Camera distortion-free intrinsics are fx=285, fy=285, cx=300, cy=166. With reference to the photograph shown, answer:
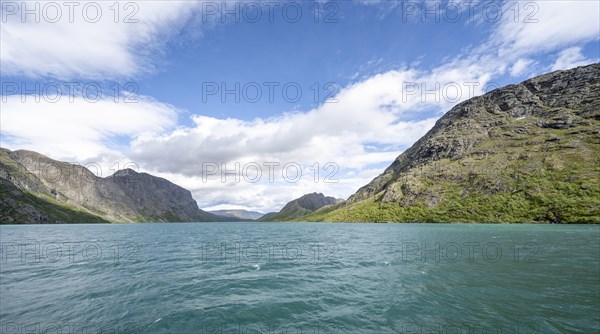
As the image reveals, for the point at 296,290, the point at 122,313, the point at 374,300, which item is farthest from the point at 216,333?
the point at 374,300

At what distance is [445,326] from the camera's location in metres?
19.6

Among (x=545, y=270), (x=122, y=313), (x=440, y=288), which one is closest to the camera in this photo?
(x=122, y=313)

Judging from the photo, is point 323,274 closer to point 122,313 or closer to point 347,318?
point 347,318

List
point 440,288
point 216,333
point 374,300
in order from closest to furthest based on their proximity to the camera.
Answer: point 216,333 < point 374,300 < point 440,288

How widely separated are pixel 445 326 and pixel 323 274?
62.7 ft

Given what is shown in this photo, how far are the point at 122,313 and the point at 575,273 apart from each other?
161ft

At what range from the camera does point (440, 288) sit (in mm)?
29281

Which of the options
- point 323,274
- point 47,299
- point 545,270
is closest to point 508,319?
point 323,274

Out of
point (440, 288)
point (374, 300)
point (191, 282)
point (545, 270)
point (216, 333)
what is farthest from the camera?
point (545, 270)

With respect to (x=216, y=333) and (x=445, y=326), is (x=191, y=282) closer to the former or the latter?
(x=216, y=333)

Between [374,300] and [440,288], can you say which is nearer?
[374,300]

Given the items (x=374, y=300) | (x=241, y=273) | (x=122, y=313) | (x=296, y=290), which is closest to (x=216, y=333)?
(x=122, y=313)

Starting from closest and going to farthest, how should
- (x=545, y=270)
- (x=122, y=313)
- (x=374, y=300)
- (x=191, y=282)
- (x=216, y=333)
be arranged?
(x=216, y=333) → (x=122, y=313) → (x=374, y=300) → (x=191, y=282) → (x=545, y=270)

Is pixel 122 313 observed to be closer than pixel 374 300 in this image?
Yes
